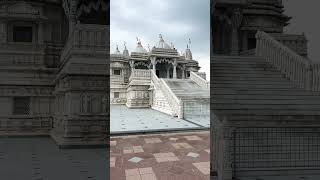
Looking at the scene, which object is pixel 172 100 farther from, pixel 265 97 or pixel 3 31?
pixel 3 31

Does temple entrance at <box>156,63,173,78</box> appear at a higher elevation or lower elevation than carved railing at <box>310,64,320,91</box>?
higher

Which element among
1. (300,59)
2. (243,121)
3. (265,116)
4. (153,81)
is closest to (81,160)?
(243,121)

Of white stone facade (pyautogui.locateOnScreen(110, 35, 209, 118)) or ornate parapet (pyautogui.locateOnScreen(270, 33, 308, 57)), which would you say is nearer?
ornate parapet (pyautogui.locateOnScreen(270, 33, 308, 57))

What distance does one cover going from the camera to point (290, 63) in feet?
34.3

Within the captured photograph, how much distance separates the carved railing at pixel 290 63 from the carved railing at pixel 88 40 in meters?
6.79

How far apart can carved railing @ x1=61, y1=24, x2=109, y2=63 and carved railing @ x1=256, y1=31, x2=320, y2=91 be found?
6787 millimetres

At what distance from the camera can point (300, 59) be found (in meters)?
9.90

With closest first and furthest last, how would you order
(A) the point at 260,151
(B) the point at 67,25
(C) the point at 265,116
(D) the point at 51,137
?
(A) the point at 260,151, (C) the point at 265,116, (D) the point at 51,137, (B) the point at 67,25

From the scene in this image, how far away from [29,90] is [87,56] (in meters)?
5.11

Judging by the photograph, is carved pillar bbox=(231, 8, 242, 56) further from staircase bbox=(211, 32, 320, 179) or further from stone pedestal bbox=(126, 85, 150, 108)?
stone pedestal bbox=(126, 85, 150, 108)

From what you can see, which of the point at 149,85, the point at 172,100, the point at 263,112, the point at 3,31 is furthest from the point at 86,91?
the point at 149,85

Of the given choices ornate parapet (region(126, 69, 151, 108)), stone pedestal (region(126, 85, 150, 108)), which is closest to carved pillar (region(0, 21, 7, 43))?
ornate parapet (region(126, 69, 151, 108))

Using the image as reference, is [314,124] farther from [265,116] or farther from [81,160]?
[81,160]

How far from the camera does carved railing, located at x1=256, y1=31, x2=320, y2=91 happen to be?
378 inches
